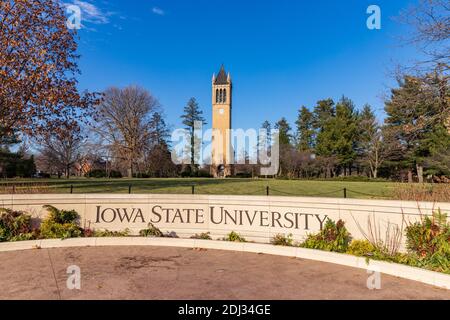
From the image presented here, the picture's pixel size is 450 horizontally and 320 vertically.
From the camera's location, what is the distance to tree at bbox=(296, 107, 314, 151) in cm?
7308

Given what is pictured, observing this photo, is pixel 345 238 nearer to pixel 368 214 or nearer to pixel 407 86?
pixel 368 214

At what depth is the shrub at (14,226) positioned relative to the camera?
7957mm

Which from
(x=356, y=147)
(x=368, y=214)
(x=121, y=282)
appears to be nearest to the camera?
(x=121, y=282)

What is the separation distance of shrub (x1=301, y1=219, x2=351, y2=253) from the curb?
1.16ft

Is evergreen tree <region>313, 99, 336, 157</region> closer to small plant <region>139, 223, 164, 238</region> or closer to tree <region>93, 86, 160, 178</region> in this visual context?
tree <region>93, 86, 160, 178</region>

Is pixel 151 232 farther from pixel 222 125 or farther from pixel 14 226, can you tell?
pixel 222 125

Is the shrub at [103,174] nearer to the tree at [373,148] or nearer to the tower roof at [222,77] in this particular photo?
the tower roof at [222,77]

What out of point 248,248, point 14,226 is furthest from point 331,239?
point 14,226

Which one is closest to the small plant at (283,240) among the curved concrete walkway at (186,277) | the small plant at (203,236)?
the curved concrete walkway at (186,277)

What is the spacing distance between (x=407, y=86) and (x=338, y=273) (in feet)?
30.0

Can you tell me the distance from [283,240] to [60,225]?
19.1ft

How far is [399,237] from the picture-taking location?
21.7 ft
